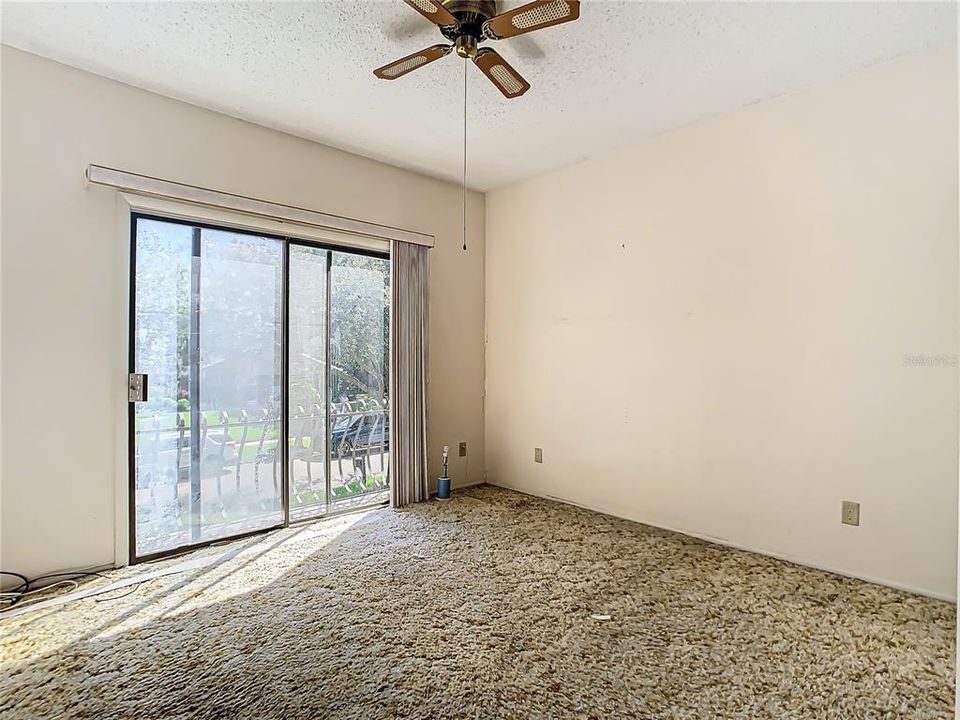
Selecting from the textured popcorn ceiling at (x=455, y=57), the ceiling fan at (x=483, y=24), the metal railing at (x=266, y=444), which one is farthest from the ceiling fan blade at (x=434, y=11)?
the metal railing at (x=266, y=444)

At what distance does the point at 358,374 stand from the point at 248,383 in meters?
0.81

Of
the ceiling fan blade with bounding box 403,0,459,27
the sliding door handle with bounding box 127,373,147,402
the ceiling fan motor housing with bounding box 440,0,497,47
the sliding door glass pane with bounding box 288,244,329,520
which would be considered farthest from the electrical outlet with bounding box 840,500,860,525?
the sliding door handle with bounding box 127,373,147,402

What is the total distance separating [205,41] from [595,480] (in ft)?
11.4

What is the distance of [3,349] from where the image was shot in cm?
253

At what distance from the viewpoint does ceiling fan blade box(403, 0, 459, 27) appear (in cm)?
187

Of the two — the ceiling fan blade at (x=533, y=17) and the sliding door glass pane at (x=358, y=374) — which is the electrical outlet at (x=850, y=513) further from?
the sliding door glass pane at (x=358, y=374)

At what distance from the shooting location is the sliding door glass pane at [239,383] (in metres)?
3.20

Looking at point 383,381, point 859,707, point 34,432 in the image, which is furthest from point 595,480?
point 34,432

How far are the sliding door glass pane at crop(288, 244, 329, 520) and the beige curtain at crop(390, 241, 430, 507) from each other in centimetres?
50

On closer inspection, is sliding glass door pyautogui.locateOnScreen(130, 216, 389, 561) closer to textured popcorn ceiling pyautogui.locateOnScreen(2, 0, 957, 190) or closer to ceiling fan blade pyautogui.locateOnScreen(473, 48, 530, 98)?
textured popcorn ceiling pyautogui.locateOnScreen(2, 0, 957, 190)

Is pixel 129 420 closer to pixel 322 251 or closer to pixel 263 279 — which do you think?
pixel 263 279

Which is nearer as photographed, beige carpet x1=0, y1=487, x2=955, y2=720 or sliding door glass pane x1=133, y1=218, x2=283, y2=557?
beige carpet x1=0, y1=487, x2=955, y2=720

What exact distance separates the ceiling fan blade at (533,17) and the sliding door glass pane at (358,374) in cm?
217

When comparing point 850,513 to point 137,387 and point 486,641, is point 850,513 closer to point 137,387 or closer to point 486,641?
point 486,641
